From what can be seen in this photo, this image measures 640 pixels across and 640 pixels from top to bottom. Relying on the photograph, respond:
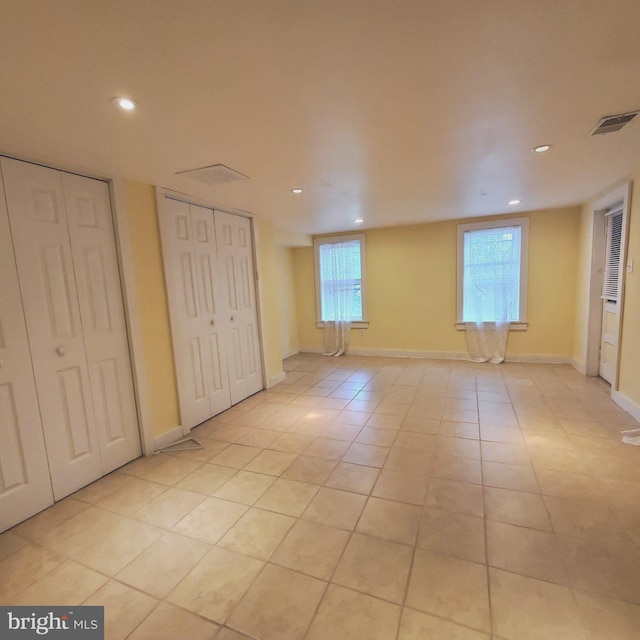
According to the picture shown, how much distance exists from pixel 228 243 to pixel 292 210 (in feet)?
2.88

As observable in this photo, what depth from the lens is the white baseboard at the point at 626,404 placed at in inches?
119

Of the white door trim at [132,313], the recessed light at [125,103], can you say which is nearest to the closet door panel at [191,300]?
the white door trim at [132,313]

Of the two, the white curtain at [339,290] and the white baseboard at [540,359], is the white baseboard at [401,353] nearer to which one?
the white curtain at [339,290]

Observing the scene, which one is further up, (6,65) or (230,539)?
(6,65)

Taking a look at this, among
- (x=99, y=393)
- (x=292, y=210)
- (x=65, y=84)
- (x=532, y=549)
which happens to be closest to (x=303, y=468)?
(x=532, y=549)

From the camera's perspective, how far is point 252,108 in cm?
168

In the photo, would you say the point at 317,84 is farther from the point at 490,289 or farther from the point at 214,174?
the point at 490,289

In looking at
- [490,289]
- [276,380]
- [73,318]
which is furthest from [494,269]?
[73,318]

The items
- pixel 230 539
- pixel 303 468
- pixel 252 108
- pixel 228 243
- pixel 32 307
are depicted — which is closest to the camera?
pixel 252 108

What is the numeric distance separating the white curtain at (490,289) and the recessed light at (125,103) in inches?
188

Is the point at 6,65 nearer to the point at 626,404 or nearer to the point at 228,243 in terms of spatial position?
the point at 228,243

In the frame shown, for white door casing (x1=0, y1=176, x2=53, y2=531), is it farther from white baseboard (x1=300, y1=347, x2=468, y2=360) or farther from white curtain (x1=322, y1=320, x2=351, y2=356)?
white baseboard (x1=300, y1=347, x2=468, y2=360)

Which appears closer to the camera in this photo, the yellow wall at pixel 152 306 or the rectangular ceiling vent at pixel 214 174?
the rectangular ceiling vent at pixel 214 174

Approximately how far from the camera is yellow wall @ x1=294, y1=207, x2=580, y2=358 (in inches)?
189
